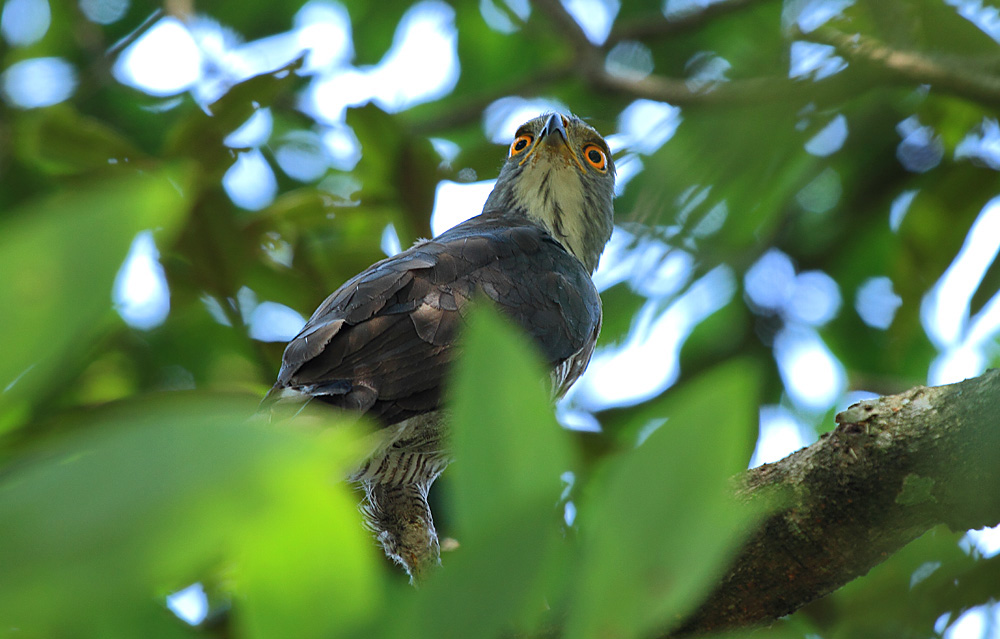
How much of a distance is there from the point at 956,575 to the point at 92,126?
4080 mm

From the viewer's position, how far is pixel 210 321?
5.06 m

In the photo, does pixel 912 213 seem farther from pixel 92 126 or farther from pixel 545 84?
pixel 92 126

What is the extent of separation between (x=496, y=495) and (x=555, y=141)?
195 inches

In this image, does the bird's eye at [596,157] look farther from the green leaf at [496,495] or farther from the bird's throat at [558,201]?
the green leaf at [496,495]

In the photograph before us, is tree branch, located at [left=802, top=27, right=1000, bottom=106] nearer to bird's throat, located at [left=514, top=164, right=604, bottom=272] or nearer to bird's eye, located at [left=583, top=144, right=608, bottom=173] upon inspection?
bird's throat, located at [left=514, top=164, right=604, bottom=272]

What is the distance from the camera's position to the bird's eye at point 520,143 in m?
5.82

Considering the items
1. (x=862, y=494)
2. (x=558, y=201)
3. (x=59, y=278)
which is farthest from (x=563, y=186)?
(x=59, y=278)

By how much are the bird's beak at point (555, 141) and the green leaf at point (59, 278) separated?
497 cm

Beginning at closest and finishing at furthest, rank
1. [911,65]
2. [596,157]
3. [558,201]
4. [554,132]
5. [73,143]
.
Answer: [911,65]
[73,143]
[554,132]
[558,201]
[596,157]

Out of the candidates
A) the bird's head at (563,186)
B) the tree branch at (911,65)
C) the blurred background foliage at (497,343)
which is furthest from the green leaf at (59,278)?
the bird's head at (563,186)

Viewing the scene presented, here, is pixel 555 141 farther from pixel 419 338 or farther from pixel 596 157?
pixel 419 338

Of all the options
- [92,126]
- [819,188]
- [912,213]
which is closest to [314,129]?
[92,126]

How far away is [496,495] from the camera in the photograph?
0.70 metres

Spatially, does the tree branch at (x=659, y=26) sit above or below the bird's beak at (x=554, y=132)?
above
